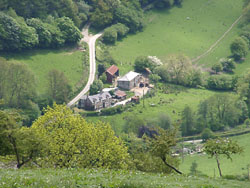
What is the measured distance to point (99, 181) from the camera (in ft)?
92.6

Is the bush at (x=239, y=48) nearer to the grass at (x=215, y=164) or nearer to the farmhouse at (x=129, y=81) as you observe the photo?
the farmhouse at (x=129, y=81)

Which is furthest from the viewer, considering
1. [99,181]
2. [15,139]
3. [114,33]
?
[114,33]

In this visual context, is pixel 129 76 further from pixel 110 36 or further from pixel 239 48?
pixel 239 48

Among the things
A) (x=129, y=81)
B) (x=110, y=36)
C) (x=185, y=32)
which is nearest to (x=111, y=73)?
(x=129, y=81)

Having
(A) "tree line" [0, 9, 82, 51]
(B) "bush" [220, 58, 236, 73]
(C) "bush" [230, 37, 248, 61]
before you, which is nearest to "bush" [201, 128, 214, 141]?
(B) "bush" [220, 58, 236, 73]

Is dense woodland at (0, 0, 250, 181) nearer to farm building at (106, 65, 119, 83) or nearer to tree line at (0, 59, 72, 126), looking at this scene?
tree line at (0, 59, 72, 126)

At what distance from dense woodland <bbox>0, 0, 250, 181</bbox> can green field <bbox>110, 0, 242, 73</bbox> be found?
11.6ft

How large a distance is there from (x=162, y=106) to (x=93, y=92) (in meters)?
16.1

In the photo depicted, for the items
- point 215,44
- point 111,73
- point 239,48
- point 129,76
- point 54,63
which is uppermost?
point 215,44

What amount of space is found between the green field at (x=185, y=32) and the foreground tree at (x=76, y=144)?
2497 inches

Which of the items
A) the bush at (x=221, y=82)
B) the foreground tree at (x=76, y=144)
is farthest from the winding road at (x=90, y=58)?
the foreground tree at (x=76, y=144)

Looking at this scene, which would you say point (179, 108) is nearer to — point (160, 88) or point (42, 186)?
point (160, 88)

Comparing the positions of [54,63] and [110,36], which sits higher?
[110,36]

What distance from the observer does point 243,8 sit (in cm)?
13988
